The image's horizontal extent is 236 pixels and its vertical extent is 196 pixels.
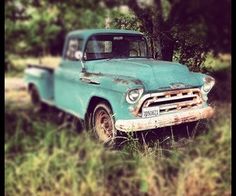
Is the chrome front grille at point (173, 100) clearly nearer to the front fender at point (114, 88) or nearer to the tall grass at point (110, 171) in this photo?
the front fender at point (114, 88)

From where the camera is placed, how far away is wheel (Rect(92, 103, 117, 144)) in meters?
0.51

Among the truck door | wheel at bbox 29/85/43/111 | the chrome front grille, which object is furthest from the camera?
wheel at bbox 29/85/43/111

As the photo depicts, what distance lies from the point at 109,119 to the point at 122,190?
471cm

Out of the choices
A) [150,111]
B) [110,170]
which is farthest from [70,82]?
[110,170]

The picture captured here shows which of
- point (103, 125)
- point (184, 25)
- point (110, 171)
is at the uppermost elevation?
point (184, 25)

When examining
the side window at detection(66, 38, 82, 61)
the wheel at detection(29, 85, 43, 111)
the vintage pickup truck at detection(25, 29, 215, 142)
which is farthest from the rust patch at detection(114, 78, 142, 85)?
the wheel at detection(29, 85, 43, 111)

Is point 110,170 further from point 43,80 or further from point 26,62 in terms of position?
point 43,80

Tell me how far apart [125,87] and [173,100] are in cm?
6

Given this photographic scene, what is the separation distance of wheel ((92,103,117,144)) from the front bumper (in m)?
0.03

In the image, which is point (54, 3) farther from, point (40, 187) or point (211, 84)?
point (40, 187)

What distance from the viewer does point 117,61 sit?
519 mm

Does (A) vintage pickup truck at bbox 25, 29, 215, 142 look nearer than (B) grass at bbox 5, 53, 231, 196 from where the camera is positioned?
Yes

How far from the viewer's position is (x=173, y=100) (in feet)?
1.48

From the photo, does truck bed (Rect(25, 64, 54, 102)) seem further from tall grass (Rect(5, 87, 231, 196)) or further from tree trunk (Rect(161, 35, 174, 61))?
tall grass (Rect(5, 87, 231, 196))
